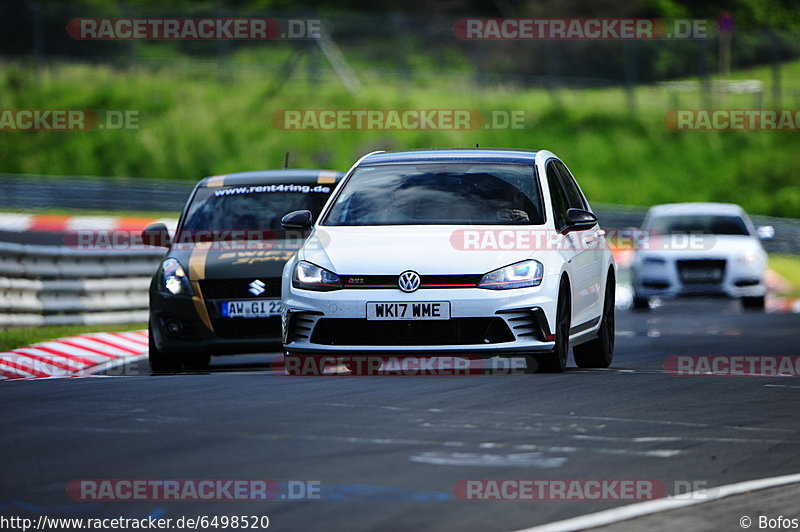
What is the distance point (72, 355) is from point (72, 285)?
4318 mm

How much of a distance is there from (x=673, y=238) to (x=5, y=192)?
2339 centimetres

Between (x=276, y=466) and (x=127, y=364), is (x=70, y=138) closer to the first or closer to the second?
(x=127, y=364)

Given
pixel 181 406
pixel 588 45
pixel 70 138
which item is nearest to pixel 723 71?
pixel 588 45

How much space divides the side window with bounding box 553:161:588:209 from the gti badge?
2497 millimetres

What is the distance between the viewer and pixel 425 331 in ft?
33.0

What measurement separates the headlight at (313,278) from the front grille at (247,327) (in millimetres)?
1874

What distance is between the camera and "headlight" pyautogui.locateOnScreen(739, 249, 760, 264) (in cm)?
2291

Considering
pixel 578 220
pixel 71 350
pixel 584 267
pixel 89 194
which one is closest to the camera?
pixel 578 220

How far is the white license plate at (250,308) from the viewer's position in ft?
40.5

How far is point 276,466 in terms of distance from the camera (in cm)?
686

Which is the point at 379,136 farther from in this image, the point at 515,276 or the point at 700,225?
the point at 515,276

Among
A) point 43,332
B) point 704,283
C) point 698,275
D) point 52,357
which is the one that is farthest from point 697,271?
point 52,357

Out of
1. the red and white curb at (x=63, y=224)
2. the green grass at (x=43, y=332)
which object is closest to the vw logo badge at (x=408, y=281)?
the green grass at (x=43, y=332)

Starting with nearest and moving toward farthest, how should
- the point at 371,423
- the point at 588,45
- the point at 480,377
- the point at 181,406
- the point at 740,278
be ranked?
the point at 371,423 → the point at 181,406 → the point at 480,377 → the point at 740,278 → the point at 588,45
